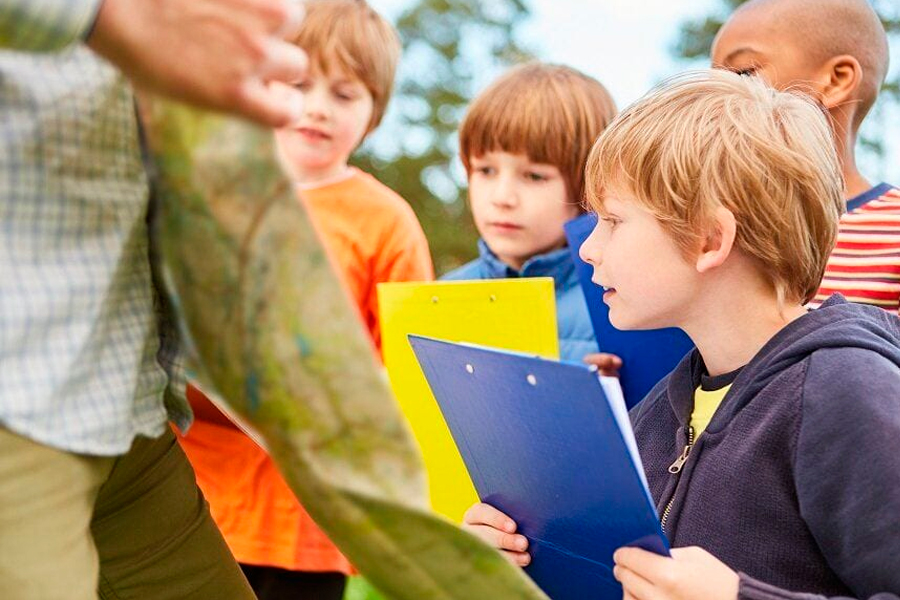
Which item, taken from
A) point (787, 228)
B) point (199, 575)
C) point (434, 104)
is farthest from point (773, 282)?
point (434, 104)

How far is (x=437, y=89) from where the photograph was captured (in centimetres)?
793

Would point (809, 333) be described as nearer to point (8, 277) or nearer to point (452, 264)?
point (8, 277)

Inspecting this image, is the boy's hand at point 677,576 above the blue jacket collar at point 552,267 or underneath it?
above

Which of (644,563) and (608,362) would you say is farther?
(608,362)

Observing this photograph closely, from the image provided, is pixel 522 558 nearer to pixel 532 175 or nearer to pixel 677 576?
pixel 677 576

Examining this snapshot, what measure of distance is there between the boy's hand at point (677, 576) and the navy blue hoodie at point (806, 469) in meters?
0.02

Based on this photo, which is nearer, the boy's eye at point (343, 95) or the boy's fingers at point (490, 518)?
the boy's fingers at point (490, 518)

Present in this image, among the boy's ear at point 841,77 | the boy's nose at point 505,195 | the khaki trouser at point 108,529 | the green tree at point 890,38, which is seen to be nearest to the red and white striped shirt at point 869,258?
the boy's ear at point 841,77

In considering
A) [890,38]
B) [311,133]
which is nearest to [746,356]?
[311,133]

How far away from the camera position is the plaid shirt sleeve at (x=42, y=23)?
0.77 m

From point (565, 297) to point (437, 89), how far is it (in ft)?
18.8

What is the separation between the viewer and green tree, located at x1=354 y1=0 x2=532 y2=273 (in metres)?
7.76

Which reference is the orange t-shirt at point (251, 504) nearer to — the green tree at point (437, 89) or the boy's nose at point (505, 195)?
the boy's nose at point (505, 195)

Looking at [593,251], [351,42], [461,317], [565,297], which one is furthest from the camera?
[351,42]
